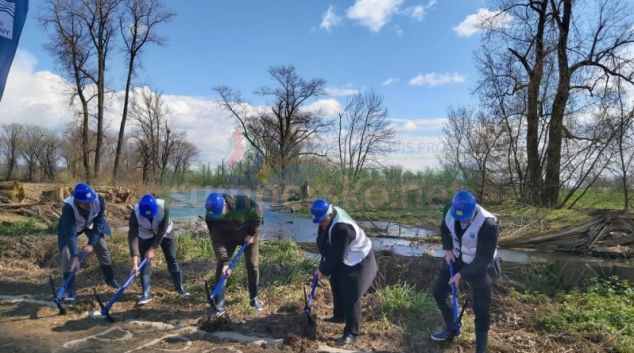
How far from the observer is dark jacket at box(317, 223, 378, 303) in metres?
4.02

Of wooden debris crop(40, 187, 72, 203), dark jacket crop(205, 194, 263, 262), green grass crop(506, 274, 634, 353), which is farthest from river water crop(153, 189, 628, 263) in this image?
wooden debris crop(40, 187, 72, 203)

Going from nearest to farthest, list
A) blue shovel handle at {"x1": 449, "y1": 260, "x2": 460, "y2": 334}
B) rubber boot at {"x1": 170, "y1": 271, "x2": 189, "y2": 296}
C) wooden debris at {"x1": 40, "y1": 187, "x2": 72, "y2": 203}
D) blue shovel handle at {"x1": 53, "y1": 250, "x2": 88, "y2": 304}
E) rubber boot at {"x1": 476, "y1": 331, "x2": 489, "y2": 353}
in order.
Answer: rubber boot at {"x1": 476, "y1": 331, "x2": 489, "y2": 353}
blue shovel handle at {"x1": 449, "y1": 260, "x2": 460, "y2": 334}
blue shovel handle at {"x1": 53, "y1": 250, "x2": 88, "y2": 304}
rubber boot at {"x1": 170, "y1": 271, "x2": 189, "y2": 296}
wooden debris at {"x1": 40, "y1": 187, "x2": 72, "y2": 203}

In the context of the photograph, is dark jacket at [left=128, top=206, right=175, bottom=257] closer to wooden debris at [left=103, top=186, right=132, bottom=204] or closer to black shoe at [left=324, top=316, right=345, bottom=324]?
black shoe at [left=324, top=316, right=345, bottom=324]

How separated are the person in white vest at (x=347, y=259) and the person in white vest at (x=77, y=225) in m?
3.04

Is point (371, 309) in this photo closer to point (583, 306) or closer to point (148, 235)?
point (583, 306)

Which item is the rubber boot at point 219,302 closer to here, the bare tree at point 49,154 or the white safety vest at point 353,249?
the white safety vest at point 353,249

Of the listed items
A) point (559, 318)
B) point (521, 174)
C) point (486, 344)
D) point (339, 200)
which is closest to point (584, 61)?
point (521, 174)

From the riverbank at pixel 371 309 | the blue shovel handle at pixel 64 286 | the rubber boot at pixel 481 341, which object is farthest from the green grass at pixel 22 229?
the rubber boot at pixel 481 341

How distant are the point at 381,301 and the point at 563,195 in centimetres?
1286

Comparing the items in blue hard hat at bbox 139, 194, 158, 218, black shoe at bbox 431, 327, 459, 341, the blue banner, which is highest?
the blue banner

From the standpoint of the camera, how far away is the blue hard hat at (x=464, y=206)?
3.65 m

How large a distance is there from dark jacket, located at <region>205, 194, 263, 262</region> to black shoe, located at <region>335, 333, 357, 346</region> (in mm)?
1618

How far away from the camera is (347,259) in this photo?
4113mm

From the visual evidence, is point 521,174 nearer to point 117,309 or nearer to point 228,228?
point 228,228
